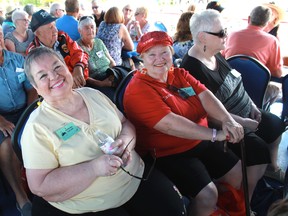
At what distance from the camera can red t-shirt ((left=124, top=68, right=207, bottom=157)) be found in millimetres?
1633

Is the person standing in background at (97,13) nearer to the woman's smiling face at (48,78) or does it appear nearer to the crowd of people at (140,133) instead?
the crowd of people at (140,133)

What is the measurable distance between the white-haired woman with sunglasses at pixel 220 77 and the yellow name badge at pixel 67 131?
3.36 ft

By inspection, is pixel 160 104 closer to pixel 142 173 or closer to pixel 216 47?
pixel 142 173

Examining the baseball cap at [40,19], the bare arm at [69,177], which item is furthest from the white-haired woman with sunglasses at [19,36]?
the bare arm at [69,177]

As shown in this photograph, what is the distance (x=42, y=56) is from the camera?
1389 mm

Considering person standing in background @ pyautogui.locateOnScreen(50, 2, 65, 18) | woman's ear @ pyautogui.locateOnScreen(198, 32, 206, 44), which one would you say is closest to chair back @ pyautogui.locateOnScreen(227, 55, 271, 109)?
woman's ear @ pyautogui.locateOnScreen(198, 32, 206, 44)

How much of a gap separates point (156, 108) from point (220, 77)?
29.5 inches

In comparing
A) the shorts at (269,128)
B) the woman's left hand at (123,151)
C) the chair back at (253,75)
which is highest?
the woman's left hand at (123,151)

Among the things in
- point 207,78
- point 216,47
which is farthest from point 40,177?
point 216,47

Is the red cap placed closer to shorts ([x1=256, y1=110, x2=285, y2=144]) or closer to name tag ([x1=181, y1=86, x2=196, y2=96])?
name tag ([x1=181, y1=86, x2=196, y2=96])

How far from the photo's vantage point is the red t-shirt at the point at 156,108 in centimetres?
163

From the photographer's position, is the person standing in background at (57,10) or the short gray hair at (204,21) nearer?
the short gray hair at (204,21)

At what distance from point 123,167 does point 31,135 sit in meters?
0.47

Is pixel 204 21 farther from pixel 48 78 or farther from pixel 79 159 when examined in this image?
pixel 79 159
